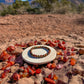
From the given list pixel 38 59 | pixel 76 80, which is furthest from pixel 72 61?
pixel 38 59

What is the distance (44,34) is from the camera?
6.59 metres

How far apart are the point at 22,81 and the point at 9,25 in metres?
5.79

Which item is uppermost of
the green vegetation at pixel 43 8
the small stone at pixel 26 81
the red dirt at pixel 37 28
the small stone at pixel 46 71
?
the green vegetation at pixel 43 8

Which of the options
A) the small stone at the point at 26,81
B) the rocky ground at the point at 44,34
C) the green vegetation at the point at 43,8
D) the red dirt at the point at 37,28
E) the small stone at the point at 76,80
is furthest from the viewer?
the green vegetation at the point at 43,8

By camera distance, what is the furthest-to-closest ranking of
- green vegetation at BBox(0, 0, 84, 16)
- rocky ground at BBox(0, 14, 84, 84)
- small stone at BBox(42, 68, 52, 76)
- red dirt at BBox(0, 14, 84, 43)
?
green vegetation at BBox(0, 0, 84, 16) → red dirt at BBox(0, 14, 84, 43) → small stone at BBox(42, 68, 52, 76) → rocky ground at BBox(0, 14, 84, 84)

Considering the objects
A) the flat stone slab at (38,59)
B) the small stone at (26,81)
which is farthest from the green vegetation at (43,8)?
the small stone at (26,81)

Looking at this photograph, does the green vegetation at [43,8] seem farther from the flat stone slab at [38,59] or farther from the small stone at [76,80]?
the small stone at [76,80]

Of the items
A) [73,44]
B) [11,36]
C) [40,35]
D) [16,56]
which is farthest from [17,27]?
[73,44]

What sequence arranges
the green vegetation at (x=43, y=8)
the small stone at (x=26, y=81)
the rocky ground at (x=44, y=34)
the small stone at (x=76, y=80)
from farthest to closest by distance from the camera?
1. the green vegetation at (x=43, y=8)
2. the rocky ground at (x=44, y=34)
3. the small stone at (x=26, y=81)
4. the small stone at (x=76, y=80)

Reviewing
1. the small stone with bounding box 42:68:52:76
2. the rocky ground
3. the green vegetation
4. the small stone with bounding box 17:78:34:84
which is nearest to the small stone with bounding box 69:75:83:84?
the rocky ground

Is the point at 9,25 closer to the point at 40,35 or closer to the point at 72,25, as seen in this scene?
the point at 40,35

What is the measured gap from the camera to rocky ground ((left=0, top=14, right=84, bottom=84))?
324cm

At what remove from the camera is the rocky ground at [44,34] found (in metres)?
3.24

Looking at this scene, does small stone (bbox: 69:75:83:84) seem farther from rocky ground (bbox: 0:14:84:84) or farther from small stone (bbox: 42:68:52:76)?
small stone (bbox: 42:68:52:76)
